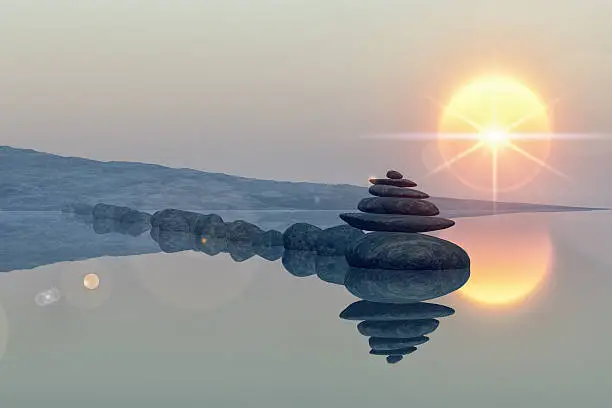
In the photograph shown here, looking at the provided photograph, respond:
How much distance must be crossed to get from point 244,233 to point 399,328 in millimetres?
23560

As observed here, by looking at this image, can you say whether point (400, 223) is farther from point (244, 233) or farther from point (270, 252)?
point (244, 233)

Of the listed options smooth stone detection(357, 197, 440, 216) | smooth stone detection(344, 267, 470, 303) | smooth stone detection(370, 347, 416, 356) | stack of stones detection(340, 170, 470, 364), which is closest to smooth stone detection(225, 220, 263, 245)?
stack of stones detection(340, 170, 470, 364)

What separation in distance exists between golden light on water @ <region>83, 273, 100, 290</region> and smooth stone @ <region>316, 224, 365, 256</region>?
36.3ft

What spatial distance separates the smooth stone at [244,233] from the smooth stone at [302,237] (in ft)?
11.7

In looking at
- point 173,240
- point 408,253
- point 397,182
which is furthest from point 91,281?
point 173,240

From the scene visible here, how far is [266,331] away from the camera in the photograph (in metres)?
12.5

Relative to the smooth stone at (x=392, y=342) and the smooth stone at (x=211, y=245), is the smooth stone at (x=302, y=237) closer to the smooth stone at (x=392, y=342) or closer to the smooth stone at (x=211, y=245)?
the smooth stone at (x=211, y=245)

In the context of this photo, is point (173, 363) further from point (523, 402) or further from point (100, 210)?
point (100, 210)

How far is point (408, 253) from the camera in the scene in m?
22.7

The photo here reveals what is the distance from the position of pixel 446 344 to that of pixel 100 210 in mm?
58310

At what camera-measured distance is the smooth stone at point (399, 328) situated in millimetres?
12375

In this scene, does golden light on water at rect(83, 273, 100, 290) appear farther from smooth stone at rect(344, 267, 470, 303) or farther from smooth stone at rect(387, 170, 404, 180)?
smooth stone at rect(387, 170, 404, 180)

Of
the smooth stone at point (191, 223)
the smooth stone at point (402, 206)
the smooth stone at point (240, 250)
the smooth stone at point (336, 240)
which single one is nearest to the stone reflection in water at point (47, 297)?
the smooth stone at point (240, 250)

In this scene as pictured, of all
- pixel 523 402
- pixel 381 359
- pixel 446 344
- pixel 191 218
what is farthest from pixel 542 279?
pixel 191 218
